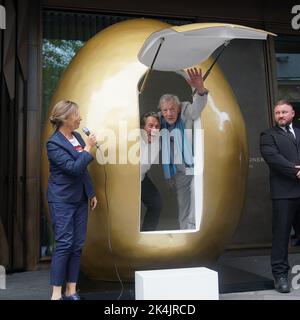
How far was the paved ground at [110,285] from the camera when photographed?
3.98 meters

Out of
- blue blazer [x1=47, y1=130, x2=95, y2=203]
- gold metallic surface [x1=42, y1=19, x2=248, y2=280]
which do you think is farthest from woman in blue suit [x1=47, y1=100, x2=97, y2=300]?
gold metallic surface [x1=42, y1=19, x2=248, y2=280]

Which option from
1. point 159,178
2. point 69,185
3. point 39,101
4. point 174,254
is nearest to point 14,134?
point 39,101

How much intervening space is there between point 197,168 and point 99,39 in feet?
4.91

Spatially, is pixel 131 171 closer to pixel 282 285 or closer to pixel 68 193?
pixel 68 193

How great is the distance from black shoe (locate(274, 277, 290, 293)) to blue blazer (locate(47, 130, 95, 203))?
6.05 feet

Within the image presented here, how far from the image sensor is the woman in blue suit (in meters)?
3.55

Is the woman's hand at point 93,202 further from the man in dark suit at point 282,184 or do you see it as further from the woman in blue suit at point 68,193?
the man in dark suit at point 282,184

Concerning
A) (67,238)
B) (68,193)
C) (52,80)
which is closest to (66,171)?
(68,193)

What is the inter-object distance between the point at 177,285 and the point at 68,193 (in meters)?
1.08

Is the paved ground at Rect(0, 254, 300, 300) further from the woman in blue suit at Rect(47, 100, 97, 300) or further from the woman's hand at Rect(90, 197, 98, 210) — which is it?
the woman's hand at Rect(90, 197, 98, 210)

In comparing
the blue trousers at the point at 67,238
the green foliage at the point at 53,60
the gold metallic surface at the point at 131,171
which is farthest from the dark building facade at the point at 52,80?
the blue trousers at the point at 67,238

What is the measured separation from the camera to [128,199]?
3.82 metres

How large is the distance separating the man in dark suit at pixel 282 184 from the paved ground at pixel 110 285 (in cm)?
23

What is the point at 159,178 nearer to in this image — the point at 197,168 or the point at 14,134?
the point at 197,168
